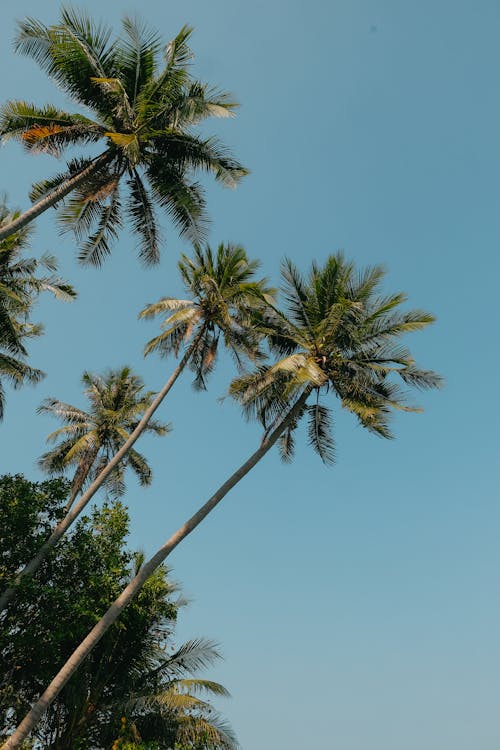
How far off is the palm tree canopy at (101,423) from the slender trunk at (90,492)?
17.2 feet

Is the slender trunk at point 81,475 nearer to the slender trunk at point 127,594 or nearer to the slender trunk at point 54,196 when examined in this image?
the slender trunk at point 127,594

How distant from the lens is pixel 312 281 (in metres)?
18.0

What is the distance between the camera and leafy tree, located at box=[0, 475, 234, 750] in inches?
631

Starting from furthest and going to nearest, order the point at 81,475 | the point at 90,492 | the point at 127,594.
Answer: the point at 81,475 → the point at 90,492 → the point at 127,594

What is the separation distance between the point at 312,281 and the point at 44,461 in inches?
622

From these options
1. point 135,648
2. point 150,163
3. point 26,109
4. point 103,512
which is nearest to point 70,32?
point 26,109

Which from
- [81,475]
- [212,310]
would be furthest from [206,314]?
[81,475]

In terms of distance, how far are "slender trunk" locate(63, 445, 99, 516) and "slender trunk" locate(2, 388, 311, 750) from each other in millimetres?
6767

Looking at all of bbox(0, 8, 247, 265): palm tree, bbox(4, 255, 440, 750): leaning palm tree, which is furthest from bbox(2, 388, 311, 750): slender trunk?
bbox(0, 8, 247, 265): palm tree

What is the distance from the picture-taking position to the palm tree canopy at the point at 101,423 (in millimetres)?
23969

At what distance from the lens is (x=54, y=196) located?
45.5 ft

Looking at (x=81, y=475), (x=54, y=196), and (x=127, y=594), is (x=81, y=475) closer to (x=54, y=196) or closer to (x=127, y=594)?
(x=127, y=594)

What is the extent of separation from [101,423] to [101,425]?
123mm

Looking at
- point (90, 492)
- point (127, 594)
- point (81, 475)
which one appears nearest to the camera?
point (127, 594)
